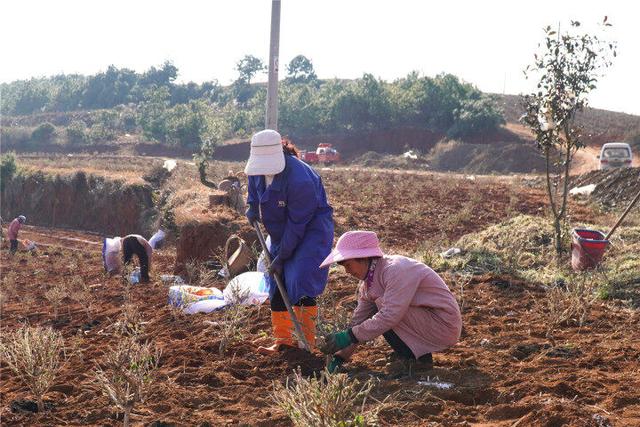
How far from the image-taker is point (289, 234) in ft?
16.8

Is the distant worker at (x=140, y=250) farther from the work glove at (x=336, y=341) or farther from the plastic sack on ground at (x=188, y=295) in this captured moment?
the work glove at (x=336, y=341)

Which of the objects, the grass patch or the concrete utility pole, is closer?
the grass patch

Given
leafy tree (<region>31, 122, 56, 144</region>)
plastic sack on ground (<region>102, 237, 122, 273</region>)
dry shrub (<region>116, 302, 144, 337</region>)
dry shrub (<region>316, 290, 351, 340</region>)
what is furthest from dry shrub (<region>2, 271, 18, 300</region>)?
leafy tree (<region>31, 122, 56, 144</region>)

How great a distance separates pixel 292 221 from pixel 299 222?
0.16ft

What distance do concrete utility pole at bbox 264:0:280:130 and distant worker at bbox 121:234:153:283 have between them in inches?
82.9

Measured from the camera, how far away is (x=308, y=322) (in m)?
5.18

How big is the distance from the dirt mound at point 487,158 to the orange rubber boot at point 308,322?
90.2ft

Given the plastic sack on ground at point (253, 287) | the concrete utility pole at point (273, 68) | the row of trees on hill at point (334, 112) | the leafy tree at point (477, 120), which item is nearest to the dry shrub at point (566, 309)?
the plastic sack on ground at point (253, 287)

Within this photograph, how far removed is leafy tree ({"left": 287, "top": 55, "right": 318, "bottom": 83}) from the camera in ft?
262

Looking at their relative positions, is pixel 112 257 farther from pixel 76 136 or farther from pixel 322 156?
pixel 76 136

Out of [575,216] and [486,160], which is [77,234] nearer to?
[575,216]

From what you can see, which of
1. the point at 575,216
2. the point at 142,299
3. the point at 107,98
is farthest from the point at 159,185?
the point at 107,98

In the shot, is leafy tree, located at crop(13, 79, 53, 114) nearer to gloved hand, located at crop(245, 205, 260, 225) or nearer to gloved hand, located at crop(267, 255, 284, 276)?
gloved hand, located at crop(245, 205, 260, 225)

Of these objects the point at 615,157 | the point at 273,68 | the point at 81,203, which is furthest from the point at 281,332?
the point at 81,203
